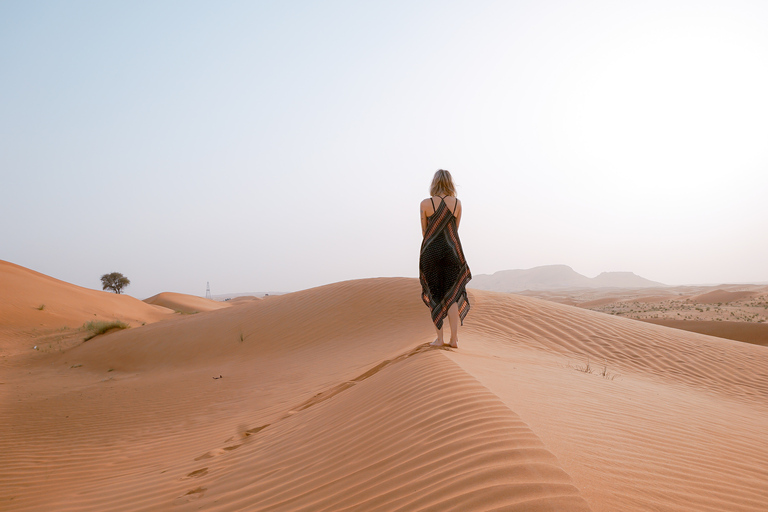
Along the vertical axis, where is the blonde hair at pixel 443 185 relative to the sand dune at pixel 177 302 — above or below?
above

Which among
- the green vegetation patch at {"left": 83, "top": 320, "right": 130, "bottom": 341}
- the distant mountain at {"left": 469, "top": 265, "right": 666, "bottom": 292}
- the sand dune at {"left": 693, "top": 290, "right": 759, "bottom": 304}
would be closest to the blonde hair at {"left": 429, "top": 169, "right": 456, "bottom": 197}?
the green vegetation patch at {"left": 83, "top": 320, "right": 130, "bottom": 341}

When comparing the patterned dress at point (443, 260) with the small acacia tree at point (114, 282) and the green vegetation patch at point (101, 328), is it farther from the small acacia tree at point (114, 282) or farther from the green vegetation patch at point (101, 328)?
the small acacia tree at point (114, 282)

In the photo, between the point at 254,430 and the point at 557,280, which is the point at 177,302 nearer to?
the point at 254,430

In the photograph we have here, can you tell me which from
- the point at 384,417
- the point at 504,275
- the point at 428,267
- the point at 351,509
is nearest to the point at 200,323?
the point at 428,267

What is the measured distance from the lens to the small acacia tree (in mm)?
47500

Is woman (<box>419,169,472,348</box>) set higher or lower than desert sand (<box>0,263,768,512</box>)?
higher

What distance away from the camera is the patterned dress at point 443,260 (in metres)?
5.29

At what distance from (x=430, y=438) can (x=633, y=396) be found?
129 inches

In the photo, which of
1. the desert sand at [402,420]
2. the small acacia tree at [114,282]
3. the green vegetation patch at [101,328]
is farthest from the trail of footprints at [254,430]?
the small acacia tree at [114,282]

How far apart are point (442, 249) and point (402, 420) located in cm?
254

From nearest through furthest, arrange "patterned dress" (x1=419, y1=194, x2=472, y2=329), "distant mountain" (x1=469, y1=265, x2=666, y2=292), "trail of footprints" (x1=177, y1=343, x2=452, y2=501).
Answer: "trail of footprints" (x1=177, y1=343, x2=452, y2=501), "patterned dress" (x1=419, y1=194, x2=472, y2=329), "distant mountain" (x1=469, y1=265, x2=666, y2=292)

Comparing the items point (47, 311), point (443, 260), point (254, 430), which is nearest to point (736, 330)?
point (443, 260)

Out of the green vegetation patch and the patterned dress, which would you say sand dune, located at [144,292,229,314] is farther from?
the patterned dress

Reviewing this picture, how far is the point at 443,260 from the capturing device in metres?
5.30
